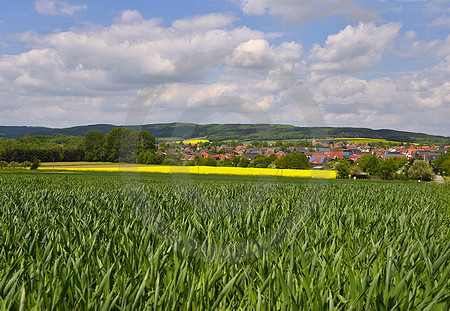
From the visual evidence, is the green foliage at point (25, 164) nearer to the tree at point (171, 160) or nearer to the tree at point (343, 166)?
the tree at point (343, 166)

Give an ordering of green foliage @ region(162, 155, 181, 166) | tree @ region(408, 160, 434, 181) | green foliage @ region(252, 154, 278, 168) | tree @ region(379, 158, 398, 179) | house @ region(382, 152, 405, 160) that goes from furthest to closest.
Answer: house @ region(382, 152, 405, 160) → tree @ region(408, 160, 434, 181) → tree @ region(379, 158, 398, 179) → green foliage @ region(162, 155, 181, 166) → green foliage @ region(252, 154, 278, 168)

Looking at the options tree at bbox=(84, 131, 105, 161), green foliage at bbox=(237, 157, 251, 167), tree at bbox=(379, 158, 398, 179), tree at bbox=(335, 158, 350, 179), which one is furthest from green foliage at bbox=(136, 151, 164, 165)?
tree at bbox=(379, 158, 398, 179)

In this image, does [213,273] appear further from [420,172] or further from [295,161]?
[420,172]

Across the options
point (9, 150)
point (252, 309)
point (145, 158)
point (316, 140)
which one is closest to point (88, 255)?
point (252, 309)

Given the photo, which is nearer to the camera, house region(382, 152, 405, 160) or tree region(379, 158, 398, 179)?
tree region(379, 158, 398, 179)

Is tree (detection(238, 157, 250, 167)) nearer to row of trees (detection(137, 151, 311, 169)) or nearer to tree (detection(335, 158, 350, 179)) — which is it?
row of trees (detection(137, 151, 311, 169))

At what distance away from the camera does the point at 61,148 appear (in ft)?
314

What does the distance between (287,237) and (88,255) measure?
262cm

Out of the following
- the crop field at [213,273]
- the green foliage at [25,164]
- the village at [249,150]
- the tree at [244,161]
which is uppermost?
the village at [249,150]

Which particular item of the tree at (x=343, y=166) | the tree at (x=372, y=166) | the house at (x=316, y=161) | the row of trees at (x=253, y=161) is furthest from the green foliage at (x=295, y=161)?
the tree at (x=372, y=166)

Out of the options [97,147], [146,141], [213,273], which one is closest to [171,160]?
[146,141]

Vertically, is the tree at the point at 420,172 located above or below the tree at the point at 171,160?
below

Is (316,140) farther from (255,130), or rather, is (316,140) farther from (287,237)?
(287,237)

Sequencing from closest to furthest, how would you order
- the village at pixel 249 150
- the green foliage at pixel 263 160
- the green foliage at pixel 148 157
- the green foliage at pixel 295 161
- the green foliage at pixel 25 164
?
the village at pixel 249 150 → the green foliage at pixel 295 161 → the green foliage at pixel 263 160 → the green foliage at pixel 148 157 → the green foliage at pixel 25 164
